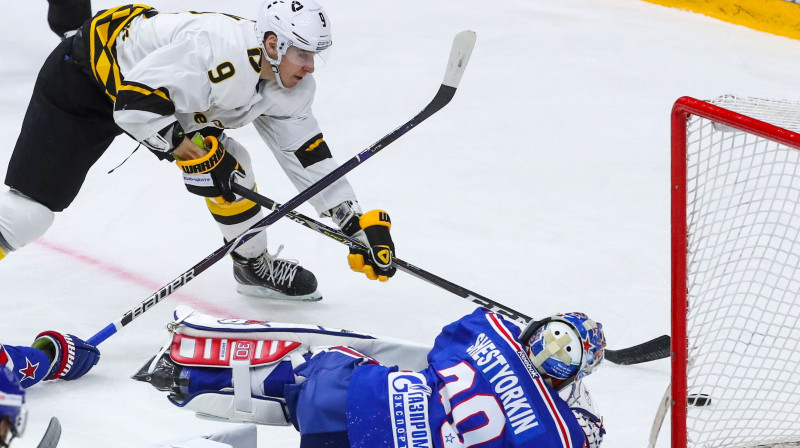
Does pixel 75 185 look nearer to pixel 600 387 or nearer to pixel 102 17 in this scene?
pixel 102 17

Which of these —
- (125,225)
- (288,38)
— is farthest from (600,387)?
(125,225)

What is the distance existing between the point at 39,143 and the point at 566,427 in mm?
1802

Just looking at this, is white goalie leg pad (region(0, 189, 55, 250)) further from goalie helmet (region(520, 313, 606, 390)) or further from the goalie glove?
goalie helmet (region(520, 313, 606, 390))

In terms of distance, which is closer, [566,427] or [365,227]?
[566,427]

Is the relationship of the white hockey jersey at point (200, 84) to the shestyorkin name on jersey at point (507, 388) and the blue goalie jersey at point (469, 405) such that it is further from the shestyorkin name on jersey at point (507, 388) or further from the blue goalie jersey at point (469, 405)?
the shestyorkin name on jersey at point (507, 388)

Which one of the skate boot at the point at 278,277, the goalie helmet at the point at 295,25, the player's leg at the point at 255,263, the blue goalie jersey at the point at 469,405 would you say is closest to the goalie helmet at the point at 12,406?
the blue goalie jersey at the point at 469,405

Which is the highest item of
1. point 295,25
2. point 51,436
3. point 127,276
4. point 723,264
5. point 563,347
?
point 295,25

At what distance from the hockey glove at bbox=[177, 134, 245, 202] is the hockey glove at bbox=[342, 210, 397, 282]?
0.40 metres

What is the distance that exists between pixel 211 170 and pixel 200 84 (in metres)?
0.26

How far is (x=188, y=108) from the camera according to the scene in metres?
2.85

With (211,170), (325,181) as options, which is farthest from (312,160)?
(211,170)

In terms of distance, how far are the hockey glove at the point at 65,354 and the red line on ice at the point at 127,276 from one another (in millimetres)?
562

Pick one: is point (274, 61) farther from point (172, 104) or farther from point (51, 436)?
point (51, 436)

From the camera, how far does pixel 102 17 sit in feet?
9.90
